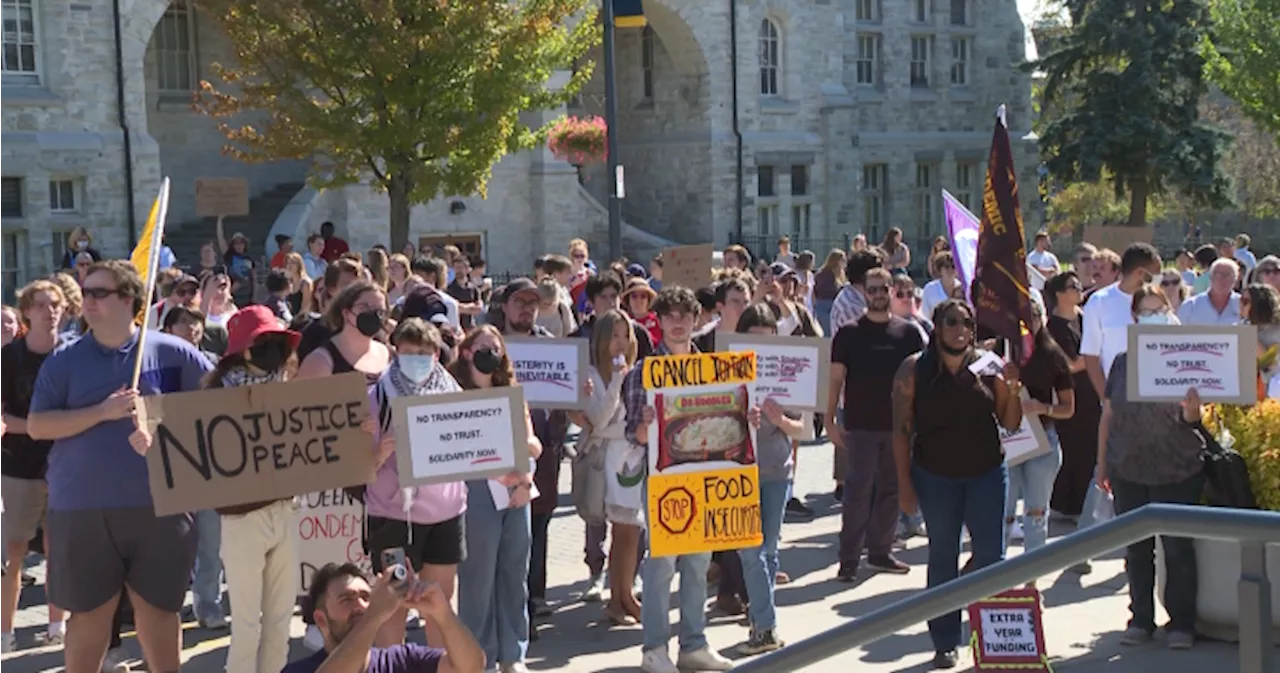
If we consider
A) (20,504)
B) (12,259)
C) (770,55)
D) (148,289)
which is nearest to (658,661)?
(148,289)

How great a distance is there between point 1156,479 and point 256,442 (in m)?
4.47

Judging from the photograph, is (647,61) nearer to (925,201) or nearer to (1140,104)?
(925,201)

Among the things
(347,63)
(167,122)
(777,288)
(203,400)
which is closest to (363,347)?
(203,400)

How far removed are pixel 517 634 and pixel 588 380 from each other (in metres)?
1.54

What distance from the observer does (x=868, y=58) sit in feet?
129

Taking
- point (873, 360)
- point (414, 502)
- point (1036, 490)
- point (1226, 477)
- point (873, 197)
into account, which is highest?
point (873, 197)

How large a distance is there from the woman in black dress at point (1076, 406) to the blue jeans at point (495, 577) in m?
4.41

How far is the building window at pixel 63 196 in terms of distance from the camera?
2688 centimetres

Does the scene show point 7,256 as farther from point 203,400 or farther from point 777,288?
point 203,400

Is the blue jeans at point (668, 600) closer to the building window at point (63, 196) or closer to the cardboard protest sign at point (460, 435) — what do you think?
the cardboard protest sign at point (460, 435)

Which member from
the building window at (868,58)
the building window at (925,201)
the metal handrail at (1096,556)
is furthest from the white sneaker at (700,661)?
the building window at (925,201)

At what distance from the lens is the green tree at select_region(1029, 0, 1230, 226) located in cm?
3775

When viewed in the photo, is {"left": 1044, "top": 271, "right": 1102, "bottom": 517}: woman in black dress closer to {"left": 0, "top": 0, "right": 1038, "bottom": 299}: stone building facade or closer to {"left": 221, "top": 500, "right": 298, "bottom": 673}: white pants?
{"left": 221, "top": 500, "right": 298, "bottom": 673}: white pants

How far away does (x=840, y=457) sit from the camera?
1309 centimetres
